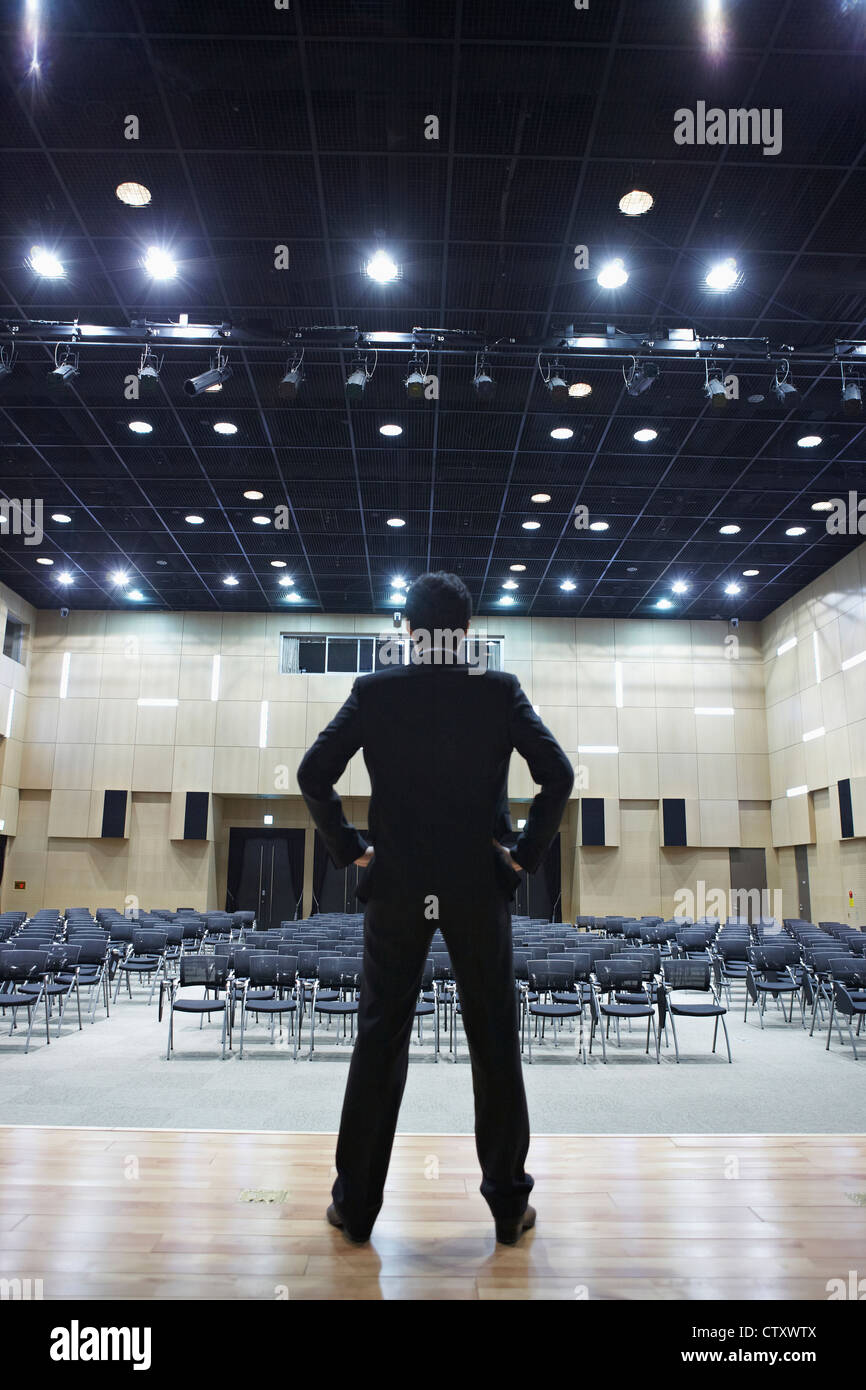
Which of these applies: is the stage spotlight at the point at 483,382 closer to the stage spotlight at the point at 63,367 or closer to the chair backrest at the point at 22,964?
the stage spotlight at the point at 63,367

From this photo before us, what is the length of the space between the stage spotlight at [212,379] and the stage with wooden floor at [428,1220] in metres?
8.20

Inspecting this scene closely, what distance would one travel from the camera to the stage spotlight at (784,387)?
1022 cm

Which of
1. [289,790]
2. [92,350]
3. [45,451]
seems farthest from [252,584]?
[92,350]

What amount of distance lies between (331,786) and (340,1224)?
1254 millimetres

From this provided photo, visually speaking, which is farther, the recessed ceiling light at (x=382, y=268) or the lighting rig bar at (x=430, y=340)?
the lighting rig bar at (x=430, y=340)

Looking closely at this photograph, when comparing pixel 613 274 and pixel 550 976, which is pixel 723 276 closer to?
pixel 613 274

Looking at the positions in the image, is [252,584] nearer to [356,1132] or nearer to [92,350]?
[92,350]

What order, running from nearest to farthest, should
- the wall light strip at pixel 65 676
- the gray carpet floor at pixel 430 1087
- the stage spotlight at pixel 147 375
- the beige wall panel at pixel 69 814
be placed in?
1. the gray carpet floor at pixel 430 1087
2. the stage spotlight at pixel 147 375
3. the beige wall panel at pixel 69 814
4. the wall light strip at pixel 65 676

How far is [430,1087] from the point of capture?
6.13 meters

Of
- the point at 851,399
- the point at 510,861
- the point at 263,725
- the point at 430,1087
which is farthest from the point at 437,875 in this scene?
the point at 263,725

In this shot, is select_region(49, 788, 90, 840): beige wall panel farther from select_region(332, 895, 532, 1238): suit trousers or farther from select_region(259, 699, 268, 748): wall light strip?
select_region(332, 895, 532, 1238): suit trousers

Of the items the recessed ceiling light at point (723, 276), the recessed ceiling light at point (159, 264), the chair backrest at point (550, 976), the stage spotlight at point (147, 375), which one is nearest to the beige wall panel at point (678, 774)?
the recessed ceiling light at point (723, 276)

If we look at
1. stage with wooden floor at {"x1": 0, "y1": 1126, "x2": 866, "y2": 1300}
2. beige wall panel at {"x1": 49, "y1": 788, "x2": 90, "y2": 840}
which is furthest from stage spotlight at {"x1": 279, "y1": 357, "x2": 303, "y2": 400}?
beige wall panel at {"x1": 49, "y1": 788, "x2": 90, "y2": 840}

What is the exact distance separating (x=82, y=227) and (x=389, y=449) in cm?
526
